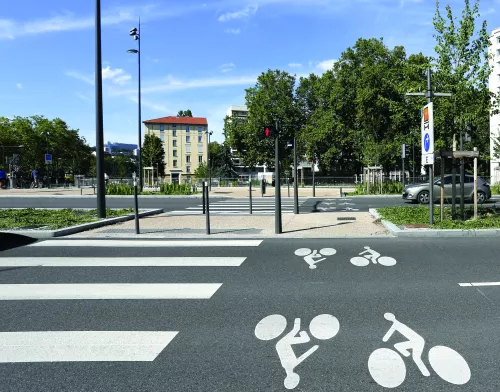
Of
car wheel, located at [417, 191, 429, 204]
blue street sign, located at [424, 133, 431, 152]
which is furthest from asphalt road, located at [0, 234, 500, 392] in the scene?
car wheel, located at [417, 191, 429, 204]

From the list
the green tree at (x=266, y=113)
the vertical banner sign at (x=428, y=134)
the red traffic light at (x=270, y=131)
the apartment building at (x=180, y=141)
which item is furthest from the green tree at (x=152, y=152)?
the vertical banner sign at (x=428, y=134)

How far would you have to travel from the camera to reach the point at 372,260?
723 centimetres

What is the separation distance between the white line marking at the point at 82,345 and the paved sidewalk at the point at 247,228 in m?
6.26

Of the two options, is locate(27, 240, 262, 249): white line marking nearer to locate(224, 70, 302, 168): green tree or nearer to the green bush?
the green bush

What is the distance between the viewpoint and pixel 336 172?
64125 millimetres

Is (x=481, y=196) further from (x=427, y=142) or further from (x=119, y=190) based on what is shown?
(x=119, y=190)

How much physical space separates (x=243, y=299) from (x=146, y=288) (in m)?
1.34

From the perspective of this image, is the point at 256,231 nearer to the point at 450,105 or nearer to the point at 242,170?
the point at 450,105

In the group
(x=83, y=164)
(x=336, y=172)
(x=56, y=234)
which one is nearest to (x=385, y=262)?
(x=56, y=234)

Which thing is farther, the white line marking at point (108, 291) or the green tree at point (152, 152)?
the green tree at point (152, 152)

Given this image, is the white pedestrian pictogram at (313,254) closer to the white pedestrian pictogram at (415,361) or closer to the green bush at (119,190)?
the white pedestrian pictogram at (415,361)

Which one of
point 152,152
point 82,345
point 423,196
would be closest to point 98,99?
point 82,345

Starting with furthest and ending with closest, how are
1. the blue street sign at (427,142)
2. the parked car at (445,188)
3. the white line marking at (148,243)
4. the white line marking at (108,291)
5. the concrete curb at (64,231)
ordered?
1. the parked car at (445,188)
2. the blue street sign at (427,142)
3. the concrete curb at (64,231)
4. the white line marking at (148,243)
5. the white line marking at (108,291)

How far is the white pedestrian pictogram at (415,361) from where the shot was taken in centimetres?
307
